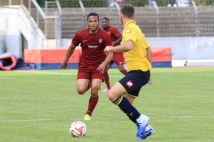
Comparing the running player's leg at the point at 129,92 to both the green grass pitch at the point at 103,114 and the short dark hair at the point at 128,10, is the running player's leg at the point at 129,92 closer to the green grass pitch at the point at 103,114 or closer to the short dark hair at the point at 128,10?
the green grass pitch at the point at 103,114

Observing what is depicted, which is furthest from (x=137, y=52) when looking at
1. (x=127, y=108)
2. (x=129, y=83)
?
(x=127, y=108)

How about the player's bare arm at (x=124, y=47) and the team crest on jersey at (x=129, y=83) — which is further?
the team crest on jersey at (x=129, y=83)

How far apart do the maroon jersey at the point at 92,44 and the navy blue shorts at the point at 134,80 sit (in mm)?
2679

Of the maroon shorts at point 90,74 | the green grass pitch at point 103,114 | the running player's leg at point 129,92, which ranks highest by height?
the running player's leg at point 129,92

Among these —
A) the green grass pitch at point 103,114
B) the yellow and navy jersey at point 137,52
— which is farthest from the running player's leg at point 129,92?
the green grass pitch at point 103,114

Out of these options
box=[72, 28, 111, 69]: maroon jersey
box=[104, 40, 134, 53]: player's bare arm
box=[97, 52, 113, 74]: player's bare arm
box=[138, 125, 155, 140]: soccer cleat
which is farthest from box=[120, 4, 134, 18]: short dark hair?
box=[72, 28, 111, 69]: maroon jersey

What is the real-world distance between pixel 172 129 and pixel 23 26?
1212 inches

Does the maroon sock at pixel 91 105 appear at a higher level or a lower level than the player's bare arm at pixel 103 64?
lower

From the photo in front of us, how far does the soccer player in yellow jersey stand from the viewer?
9.30 m

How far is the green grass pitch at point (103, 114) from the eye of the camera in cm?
957

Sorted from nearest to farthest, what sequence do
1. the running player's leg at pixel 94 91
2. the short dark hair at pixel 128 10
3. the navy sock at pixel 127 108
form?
the navy sock at pixel 127 108 < the short dark hair at pixel 128 10 < the running player's leg at pixel 94 91

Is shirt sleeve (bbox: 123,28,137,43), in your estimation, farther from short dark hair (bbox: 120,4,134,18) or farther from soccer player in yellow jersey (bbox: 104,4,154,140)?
short dark hair (bbox: 120,4,134,18)

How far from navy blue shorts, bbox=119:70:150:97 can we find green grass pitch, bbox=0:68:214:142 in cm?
75

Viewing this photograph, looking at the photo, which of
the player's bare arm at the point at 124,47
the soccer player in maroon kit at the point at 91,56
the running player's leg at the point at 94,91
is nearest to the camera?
the player's bare arm at the point at 124,47
